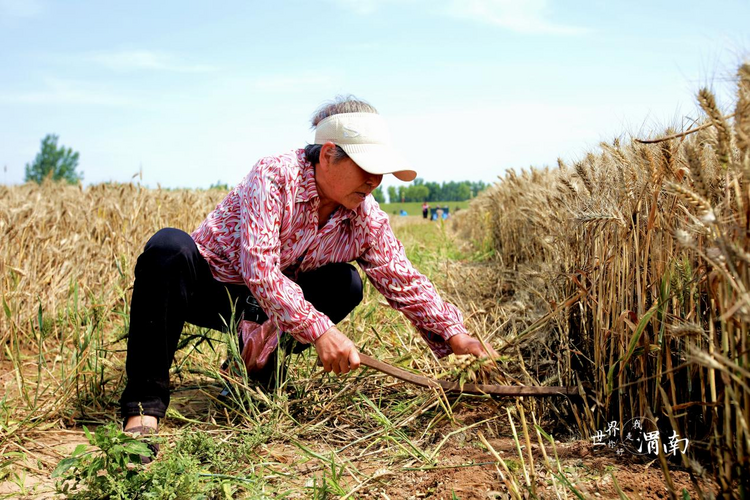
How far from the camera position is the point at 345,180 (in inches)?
84.9

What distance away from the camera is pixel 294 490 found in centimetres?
170

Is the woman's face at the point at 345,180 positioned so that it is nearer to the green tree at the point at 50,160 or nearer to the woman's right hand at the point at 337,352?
the woman's right hand at the point at 337,352

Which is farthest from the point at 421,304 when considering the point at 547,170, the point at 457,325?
the point at 547,170

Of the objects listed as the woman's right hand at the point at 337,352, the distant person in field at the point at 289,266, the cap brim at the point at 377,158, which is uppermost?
the cap brim at the point at 377,158

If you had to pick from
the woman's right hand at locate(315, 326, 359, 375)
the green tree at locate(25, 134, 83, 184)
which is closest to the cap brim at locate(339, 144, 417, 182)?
the woman's right hand at locate(315, 326, 359, 375)

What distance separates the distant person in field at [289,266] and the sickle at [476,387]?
103 millimetres

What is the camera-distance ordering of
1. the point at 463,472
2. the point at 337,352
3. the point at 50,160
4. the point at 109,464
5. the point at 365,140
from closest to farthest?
the point at 109,464 < the point at 463,472 < the point at 337,352 < the point at 365,140 < the point at 50,160

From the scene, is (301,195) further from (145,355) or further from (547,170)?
(547,170)

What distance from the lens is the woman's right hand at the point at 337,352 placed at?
1975mm

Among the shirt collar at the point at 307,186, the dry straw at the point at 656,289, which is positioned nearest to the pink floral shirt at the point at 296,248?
the shirt collar at the point at 307,186

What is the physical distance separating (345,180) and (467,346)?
76 cm

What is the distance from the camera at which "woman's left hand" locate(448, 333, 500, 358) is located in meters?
2.21

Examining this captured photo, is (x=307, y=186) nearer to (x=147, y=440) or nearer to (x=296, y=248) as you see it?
(x=296, y=248)

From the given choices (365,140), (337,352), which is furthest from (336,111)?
(337,352)
